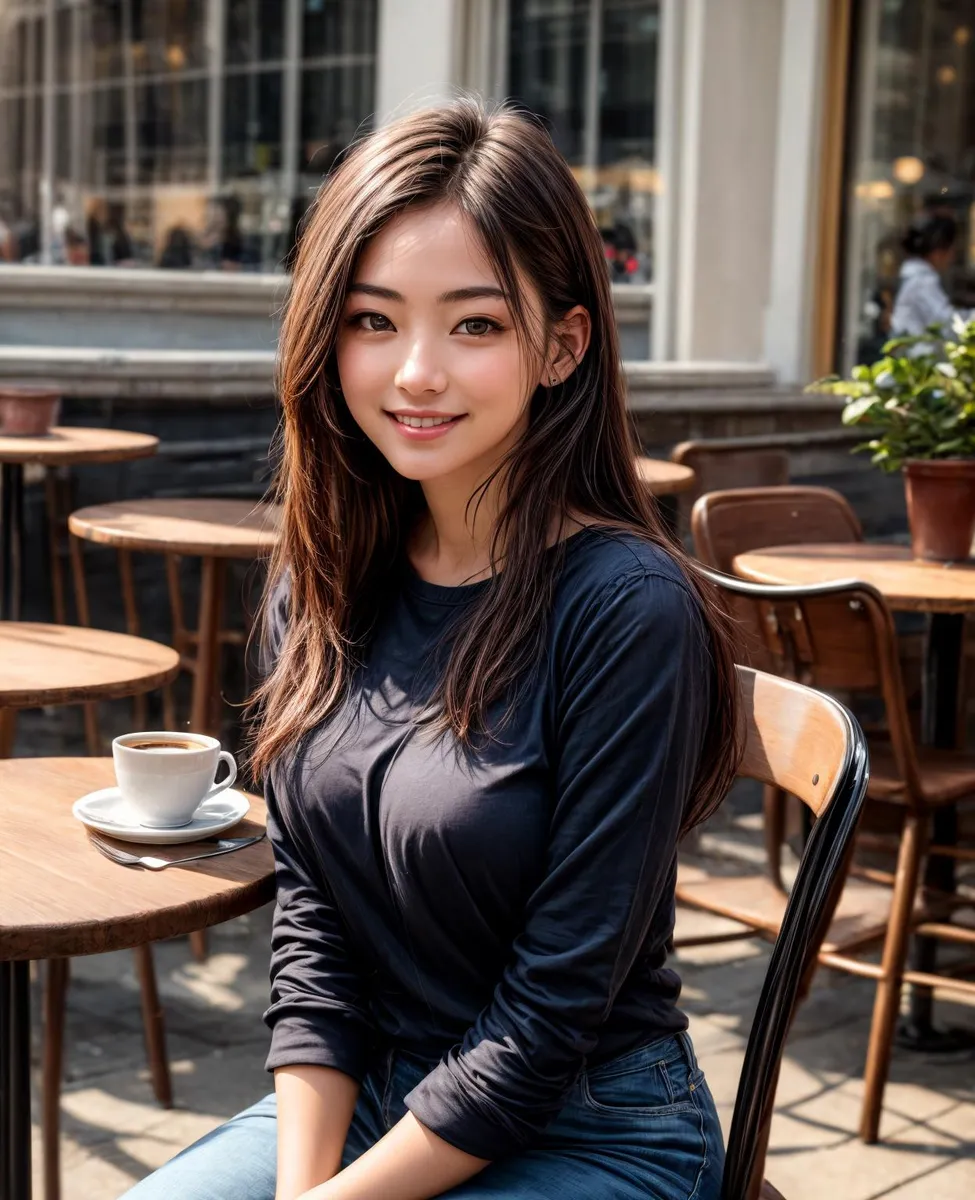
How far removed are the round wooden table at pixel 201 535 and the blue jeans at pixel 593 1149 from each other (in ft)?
5.79

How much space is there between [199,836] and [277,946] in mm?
133

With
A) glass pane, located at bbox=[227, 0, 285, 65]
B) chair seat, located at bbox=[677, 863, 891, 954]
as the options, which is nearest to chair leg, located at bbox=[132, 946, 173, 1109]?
chair seat, located at bbox=[677, 863, 891, 954]

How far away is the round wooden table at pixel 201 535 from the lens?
324 centimetres

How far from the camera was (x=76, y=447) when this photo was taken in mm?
3812

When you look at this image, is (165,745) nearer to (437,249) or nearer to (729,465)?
(437,249)

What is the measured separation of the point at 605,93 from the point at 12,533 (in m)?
4.21

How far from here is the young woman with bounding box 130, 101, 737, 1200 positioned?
1303 mm

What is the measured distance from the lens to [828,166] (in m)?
6.57

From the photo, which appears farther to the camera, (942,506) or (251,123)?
(251,123)

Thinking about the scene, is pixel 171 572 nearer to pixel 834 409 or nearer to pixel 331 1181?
pixel 834 409

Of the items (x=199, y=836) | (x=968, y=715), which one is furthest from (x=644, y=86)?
(x=199, y=836)

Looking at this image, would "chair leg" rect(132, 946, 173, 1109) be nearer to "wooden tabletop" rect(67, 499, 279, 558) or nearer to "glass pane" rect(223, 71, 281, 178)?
"wooden tabletop" rect(67, 499, 279, 558)

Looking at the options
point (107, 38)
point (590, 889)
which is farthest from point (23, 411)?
point (107, 38)

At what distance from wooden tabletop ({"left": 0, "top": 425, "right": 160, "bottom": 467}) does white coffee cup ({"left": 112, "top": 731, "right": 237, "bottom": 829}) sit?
7.45 ft
